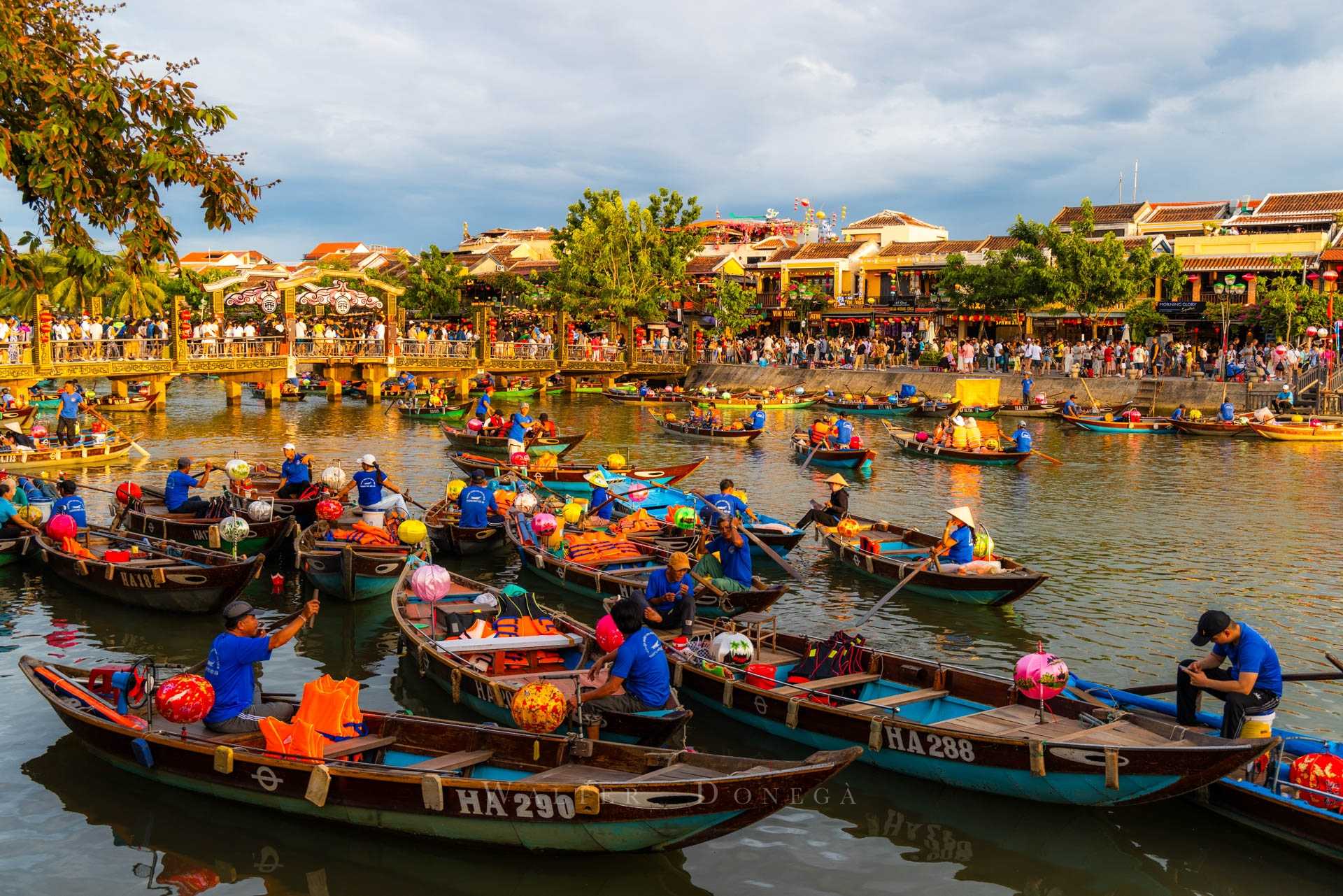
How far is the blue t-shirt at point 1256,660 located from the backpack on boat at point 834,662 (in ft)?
11.2

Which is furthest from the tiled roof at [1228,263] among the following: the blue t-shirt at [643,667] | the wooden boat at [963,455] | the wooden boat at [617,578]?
the blue t-shirt at [643,667]

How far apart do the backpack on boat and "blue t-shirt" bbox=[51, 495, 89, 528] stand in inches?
433

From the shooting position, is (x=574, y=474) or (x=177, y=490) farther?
(x=574, y=474)

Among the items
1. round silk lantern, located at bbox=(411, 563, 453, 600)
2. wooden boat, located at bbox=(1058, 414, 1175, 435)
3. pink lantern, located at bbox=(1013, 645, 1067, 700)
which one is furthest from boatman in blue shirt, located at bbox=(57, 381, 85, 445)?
wooden boat, located at bbox=(1058, 414, 1175, 435)

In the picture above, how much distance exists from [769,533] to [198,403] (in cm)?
3656

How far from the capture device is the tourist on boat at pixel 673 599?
12164 mm

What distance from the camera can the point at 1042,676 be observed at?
9742 millimetres

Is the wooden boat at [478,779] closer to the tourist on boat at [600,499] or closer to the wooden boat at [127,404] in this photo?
the tourist on boat at [600,499]

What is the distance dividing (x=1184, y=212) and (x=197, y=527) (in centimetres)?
5036

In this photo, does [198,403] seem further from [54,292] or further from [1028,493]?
[1028,493]

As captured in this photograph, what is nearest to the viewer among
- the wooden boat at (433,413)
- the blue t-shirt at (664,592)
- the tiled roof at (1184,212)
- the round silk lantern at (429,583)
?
the blue t-shirt at (664,592)

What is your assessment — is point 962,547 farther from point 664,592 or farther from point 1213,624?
point 1213,624

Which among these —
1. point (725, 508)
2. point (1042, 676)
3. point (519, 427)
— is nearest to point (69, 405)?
point (519, 427)

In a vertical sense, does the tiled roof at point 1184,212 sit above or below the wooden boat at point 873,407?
above
